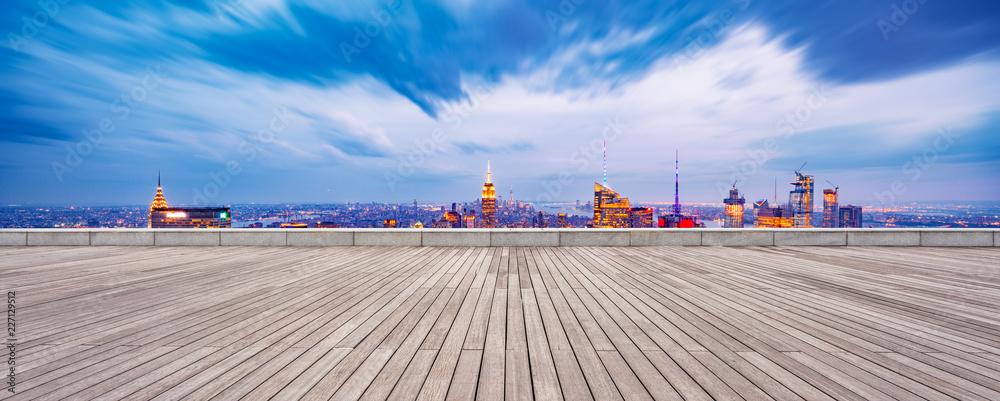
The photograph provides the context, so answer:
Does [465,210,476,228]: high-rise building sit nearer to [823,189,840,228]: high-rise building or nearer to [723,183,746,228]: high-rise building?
[723,183,746,228]: high-rise building

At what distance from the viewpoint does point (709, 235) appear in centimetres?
602

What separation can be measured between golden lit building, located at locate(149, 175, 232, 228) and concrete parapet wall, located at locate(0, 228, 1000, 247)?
468 millimetres

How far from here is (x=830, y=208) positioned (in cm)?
1186

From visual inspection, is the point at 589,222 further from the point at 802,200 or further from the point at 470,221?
the point at 802,200

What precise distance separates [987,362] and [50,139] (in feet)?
265

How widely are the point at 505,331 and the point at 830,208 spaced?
52.1ft

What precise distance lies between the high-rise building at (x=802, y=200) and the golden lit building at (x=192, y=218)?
1401 centimetres

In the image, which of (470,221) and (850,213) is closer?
(470,221)

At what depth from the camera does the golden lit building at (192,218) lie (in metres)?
6.52
